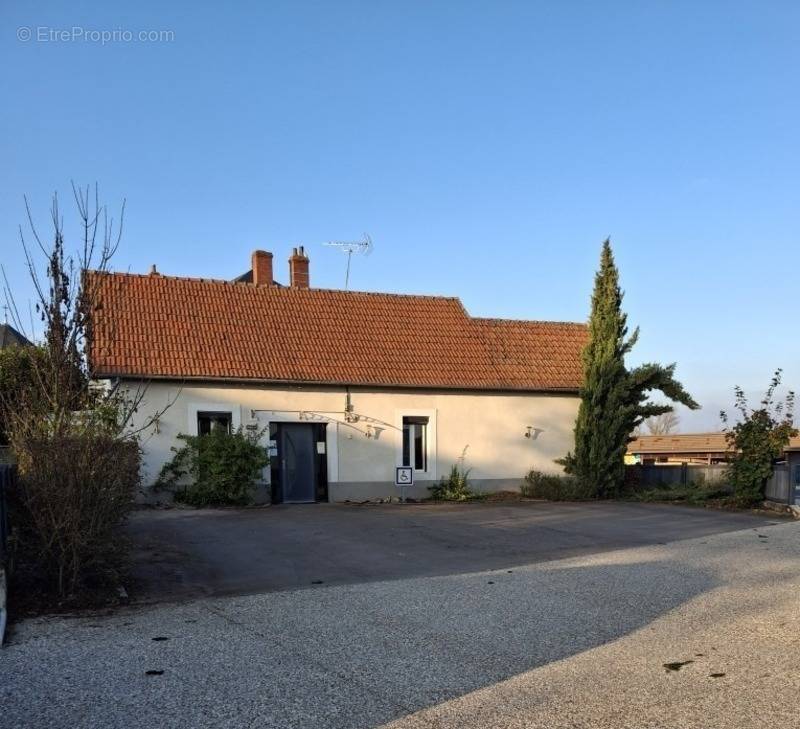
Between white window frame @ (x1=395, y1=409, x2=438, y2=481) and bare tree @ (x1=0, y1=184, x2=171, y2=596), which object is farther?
white window frame @ (x1=395, y1=409, x2=438, y2=481)

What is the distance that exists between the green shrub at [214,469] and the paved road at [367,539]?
89cm

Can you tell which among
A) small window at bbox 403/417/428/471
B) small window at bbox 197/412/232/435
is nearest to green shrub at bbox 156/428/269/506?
small window at bbox 197/412/232/435

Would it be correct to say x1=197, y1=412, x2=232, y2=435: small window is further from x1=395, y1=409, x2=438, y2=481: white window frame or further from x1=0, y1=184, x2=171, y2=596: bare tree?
x1=0, y1=184, x2=171, y2=596: bare tree

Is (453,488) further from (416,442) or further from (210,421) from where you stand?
(210,421)

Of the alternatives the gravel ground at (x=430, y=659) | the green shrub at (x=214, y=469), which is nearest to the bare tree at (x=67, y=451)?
the gravel ground at (x=430, y=659)

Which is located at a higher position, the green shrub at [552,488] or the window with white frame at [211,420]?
the window with white frame at [211,420]

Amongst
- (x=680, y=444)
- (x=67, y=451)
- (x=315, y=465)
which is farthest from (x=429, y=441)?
(x=680, y=444)

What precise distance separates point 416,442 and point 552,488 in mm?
3846

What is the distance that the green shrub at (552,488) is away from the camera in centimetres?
2081

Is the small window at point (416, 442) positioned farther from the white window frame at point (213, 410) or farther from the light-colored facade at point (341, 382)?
the white window frame at point (213, 410)

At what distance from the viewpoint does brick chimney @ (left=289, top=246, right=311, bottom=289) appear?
24859 millimetres

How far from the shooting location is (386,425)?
20.3m

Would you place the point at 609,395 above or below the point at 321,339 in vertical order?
below

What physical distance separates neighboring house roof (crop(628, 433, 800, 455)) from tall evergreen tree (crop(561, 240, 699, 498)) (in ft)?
51.6
